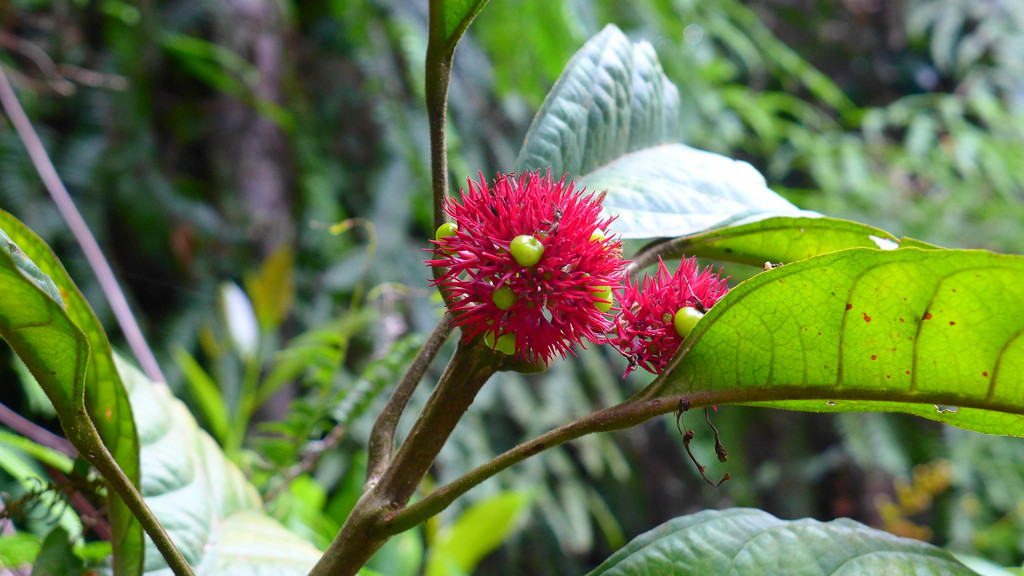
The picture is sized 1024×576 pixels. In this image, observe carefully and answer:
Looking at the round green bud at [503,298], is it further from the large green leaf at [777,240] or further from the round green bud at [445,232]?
the large green leaf at [777,240]

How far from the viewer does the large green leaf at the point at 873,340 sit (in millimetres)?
343

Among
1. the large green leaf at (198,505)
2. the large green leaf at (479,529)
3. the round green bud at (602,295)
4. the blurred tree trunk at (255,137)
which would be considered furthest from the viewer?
the blurred tree trunk at (255,137)

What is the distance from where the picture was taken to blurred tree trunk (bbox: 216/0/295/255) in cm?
206

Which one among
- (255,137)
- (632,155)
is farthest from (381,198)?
(632,155)

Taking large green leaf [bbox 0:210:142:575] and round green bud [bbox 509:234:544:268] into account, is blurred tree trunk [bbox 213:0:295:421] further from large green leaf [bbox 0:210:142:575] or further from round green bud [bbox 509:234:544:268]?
round green bud [bbox 509:234:544:268]

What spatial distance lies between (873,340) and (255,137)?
2090 mm

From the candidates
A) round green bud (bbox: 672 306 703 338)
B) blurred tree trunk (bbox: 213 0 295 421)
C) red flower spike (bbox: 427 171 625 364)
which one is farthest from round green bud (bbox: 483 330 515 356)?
blurred tree trunk (bbox: 213 0 295 421)

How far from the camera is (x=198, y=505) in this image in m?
0.58

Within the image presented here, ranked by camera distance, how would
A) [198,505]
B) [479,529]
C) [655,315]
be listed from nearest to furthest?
[655,315] < [198,505] < [479,529]

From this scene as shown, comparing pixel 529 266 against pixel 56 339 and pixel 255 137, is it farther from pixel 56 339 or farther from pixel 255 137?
pixel 255 137

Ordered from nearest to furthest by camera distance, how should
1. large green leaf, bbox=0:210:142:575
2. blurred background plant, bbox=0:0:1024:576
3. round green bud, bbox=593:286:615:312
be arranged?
large green leaf, bbox=0:210:142:575 < round green bud, bbox=593:286:615:312 < blurred background plant, bbox=0:0:1024:576

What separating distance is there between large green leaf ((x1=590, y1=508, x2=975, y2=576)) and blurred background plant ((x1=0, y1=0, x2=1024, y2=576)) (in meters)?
0.78

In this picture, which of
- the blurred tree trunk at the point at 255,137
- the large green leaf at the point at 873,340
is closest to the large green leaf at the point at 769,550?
the large green leaf at the point at 873,340

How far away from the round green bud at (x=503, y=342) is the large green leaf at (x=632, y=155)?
13 centimetres
